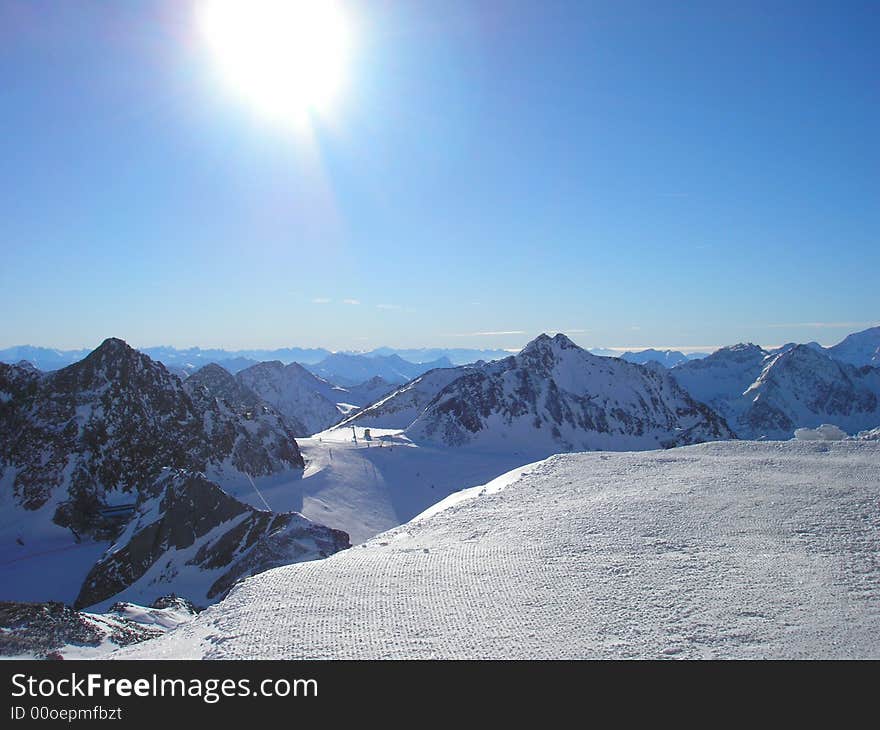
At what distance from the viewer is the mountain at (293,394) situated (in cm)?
17388

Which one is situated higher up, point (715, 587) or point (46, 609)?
point (715, 587)

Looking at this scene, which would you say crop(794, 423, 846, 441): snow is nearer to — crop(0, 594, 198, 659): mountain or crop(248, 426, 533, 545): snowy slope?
crop(248, 426, 533, 545): snowy slope

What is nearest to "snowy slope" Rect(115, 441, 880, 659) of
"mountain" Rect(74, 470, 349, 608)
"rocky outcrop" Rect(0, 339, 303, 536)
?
"mountain" Rect(74, 470, 349, 608)

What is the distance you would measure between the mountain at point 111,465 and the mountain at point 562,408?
3167 cm

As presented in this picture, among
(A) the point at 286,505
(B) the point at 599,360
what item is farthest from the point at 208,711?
(B) the point at 599,360

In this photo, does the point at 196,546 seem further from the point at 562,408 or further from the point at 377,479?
the point at 562,408

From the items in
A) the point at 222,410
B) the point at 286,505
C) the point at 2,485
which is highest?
the point at 222,410

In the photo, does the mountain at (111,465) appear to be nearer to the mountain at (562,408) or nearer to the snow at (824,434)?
the mountain at (562,408)

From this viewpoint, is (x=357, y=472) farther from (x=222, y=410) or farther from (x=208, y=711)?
(x=208, y=711)

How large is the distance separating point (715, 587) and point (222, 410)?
173 feet

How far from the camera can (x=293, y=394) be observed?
18062 centimetres

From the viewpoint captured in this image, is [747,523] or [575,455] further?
[575,455]

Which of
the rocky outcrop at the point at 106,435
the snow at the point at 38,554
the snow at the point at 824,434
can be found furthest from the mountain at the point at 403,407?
the snow at the point at 824,434

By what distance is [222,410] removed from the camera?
182 ft
